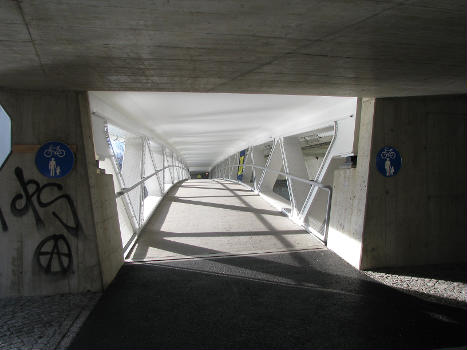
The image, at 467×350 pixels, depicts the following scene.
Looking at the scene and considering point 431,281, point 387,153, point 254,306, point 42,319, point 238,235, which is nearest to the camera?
point 42,319

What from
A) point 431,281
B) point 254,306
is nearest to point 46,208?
point 254,306

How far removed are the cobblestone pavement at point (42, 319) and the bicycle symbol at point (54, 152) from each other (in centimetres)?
165

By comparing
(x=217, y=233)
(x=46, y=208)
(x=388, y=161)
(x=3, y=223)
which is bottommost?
(x=217, y=233)

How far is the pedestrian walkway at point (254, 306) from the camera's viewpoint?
2.67 meters

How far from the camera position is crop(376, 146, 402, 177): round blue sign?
422cm

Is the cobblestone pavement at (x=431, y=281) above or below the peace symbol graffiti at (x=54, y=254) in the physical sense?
below

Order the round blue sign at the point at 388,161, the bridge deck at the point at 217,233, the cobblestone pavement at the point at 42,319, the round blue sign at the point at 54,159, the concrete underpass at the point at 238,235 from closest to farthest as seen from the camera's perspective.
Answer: the concrete underpass at the point at 238,235
the cobblestone pavement at the point at 42,319
the round blue sign at the point at 54,159
the round blue sign at the point at 388,161
the bridge deck at the point at 217,233

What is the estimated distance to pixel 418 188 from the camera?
436 centimetres

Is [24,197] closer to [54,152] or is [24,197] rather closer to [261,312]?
[54,152]

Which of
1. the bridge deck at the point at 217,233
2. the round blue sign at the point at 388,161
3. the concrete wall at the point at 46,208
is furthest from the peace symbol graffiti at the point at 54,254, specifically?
the round blue sign at the point at 388,161

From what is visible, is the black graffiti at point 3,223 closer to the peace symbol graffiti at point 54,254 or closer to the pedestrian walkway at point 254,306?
the peace symbol graffiti at point 54,254

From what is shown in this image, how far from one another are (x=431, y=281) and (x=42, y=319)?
4.49m

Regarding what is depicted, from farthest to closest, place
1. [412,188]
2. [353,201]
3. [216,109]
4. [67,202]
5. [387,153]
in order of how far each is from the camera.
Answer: [216,109] → [353,201] → [412,188] → [387,153] → [67,202]

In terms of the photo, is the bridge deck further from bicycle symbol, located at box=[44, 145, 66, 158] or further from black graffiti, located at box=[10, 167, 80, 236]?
bicycle symbol, located at box=[44, 145, 66, 158]
